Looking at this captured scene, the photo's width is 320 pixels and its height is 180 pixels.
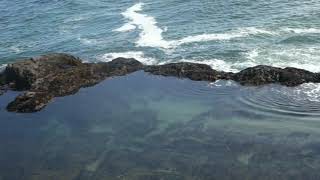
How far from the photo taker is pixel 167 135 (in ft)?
108

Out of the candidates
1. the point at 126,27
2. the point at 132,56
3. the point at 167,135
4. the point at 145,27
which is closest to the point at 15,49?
the point at 126,27

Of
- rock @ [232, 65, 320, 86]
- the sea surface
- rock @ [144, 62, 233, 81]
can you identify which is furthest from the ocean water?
rock @ [232, 65, 320, 86]

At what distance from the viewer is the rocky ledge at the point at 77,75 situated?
122ft

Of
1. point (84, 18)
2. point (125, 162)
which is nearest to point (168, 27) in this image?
point (84, 18)

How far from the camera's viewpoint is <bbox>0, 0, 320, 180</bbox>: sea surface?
29797 mm

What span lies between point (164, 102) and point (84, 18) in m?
26.8

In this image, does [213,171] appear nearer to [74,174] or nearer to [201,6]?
[74,174]

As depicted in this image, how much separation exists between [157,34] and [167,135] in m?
20.3

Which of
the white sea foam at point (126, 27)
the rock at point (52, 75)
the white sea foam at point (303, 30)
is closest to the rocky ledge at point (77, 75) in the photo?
the rock at point (52, 75)

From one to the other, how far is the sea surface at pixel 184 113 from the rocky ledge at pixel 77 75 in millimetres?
765

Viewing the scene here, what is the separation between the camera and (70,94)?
39719 millimetres

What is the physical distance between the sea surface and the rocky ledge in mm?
765

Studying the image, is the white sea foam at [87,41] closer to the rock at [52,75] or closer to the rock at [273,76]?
the rock at [52,75]

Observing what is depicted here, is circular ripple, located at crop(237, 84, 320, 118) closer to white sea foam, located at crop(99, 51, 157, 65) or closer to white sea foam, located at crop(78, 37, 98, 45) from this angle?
white sea foam, located at crop(99, 51, 157, 65)
